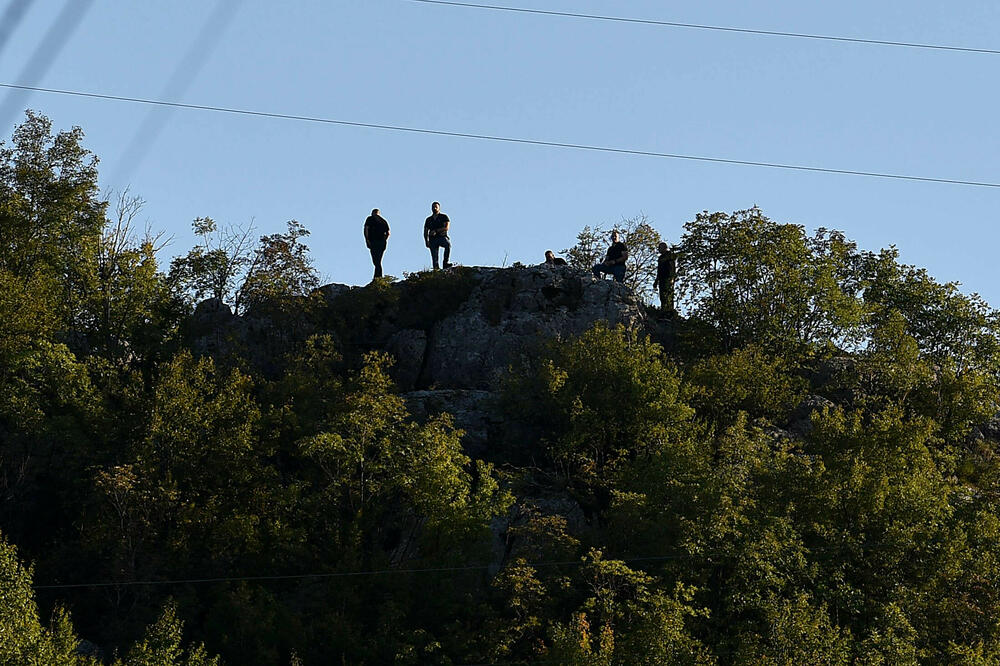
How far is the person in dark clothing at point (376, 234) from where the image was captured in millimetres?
56344

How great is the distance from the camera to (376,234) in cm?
5694

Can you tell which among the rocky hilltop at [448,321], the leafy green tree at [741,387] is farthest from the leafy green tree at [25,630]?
the leafy green tree at [741,387]

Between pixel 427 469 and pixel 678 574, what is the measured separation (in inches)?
310

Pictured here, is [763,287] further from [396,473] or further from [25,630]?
[25,630]

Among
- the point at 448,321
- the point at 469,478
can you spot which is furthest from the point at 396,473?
the point at 448,321

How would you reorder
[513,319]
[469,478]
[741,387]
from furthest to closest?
[513,319], [741,387], [469,478]

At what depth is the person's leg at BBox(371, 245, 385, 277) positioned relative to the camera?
57.8 m

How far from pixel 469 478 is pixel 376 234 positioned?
13776mm

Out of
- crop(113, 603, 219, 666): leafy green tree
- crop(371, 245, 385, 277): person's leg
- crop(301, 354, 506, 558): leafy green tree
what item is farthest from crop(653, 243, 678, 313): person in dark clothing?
crop(113, 603, 219, 666): leafy green tree

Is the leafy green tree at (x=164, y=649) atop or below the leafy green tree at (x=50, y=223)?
below

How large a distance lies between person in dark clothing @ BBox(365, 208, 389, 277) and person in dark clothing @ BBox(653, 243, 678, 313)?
397 inches

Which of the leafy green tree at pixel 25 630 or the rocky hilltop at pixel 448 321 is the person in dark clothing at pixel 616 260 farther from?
the leafy green tree at pixel 25 630

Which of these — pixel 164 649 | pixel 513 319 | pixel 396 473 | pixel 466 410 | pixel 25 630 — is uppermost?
pixel 513 319

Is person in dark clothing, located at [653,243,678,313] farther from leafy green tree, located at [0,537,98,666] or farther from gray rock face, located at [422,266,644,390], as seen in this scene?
leafy green tree, located at [0,537,98,666]
